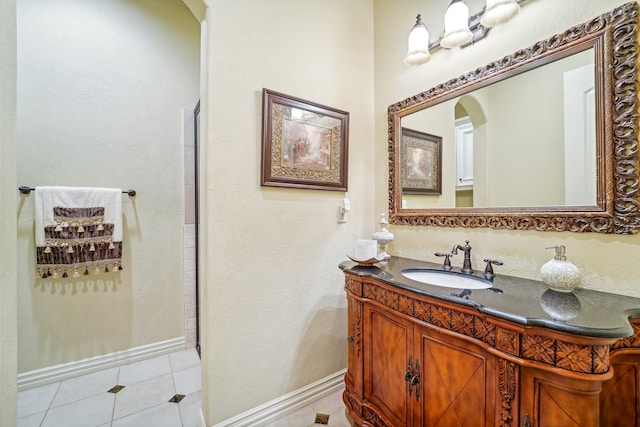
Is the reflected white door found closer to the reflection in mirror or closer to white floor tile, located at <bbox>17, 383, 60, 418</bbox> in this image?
the reflection in mirror

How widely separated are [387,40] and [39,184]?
2731mm

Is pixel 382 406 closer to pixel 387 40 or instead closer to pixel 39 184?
pixel 387 40

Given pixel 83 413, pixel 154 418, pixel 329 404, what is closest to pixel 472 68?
pixel 329 404

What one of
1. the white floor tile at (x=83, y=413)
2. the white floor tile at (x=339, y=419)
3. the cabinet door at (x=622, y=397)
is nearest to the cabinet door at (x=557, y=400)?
the cabinet door at (x=622, y=397)

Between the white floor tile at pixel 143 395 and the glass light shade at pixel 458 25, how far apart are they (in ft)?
9.12

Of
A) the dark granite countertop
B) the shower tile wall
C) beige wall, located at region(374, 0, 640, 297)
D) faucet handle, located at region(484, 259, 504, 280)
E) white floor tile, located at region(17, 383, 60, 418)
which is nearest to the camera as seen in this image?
the dark granite countertop

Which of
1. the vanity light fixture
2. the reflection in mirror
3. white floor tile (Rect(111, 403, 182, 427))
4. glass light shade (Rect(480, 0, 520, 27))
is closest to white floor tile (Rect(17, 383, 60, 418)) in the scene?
white floor tile (Rect(111, 403, 182, 427))

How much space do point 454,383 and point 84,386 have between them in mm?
2410

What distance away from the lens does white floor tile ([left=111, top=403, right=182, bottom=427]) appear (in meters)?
1.48

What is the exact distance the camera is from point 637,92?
3.11 feet

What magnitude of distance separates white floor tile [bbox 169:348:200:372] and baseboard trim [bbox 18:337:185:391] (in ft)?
0.23

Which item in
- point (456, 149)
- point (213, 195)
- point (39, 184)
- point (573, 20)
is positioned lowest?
point (213, 195)

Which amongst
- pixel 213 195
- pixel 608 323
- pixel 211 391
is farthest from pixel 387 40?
pixel 211 391

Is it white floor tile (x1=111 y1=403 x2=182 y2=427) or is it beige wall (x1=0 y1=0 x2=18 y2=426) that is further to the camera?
white floor tile (x1=111 y1=403 x2=182 y2=427)
